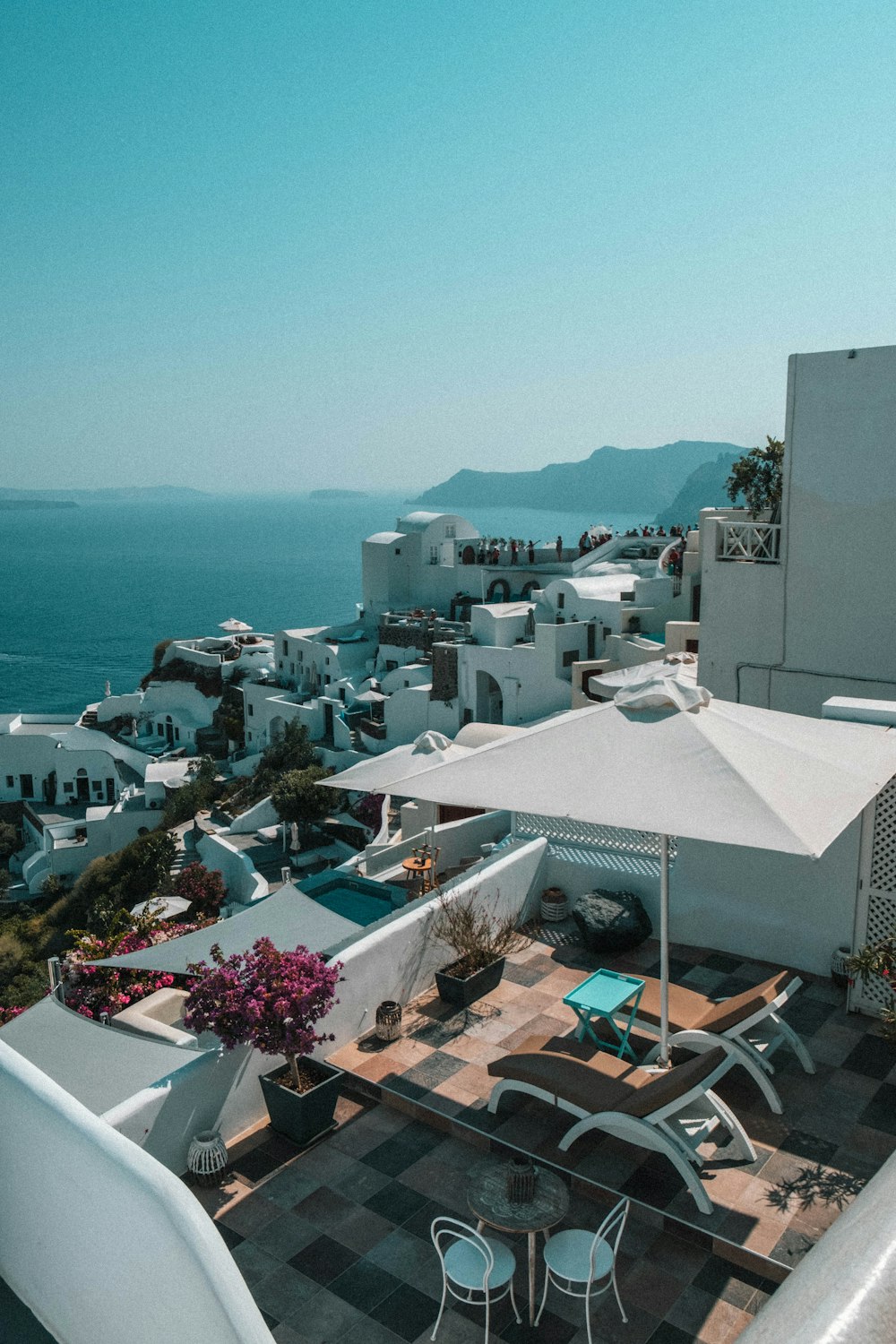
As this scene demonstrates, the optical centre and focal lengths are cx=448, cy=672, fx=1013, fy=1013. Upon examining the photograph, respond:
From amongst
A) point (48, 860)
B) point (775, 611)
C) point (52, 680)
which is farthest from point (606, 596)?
point (52, 680)

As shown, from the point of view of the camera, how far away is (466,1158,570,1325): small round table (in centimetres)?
456

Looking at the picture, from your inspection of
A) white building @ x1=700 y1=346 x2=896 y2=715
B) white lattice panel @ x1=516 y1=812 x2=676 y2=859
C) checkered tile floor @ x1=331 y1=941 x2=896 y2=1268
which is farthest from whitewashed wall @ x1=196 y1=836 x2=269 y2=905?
checkered tile floor @ x1=331 y1=941 x2=896 y2=1268

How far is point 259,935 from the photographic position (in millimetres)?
8648

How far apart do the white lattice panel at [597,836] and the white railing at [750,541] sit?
279 inches

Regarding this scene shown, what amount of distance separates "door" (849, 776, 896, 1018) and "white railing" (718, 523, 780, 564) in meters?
8.47

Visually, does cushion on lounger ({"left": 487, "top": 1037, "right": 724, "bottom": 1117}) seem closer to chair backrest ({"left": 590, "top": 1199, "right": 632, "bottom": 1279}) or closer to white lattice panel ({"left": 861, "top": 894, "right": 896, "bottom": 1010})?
chair backrest ({"left": 590, "top": 1199, "right": 632, "bottom": 1279})

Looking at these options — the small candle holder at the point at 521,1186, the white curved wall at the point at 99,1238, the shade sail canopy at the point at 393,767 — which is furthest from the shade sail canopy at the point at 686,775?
the white curved wall at the point at 99,1238

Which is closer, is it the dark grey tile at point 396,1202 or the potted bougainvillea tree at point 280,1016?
the dark grey tile at point 396,1202

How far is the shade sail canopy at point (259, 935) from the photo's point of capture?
7883 mm

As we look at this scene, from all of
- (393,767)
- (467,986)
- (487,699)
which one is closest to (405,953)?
(467,986)

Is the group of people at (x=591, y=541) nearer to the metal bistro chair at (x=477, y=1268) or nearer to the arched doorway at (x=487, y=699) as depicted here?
the arched doorway at (x=487, y=699)

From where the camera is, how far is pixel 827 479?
14.4m

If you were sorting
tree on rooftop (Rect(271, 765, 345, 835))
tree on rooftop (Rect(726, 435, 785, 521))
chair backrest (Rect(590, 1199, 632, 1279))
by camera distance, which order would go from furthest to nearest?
tree on rooftop (Rect(271, 765, 345, 835)) → tree on rooftop (Rect(726, 435, 785, 521)) → chair backrest (Rect(590, 1199, 632, 1279))

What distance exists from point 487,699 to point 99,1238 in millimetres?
40636
